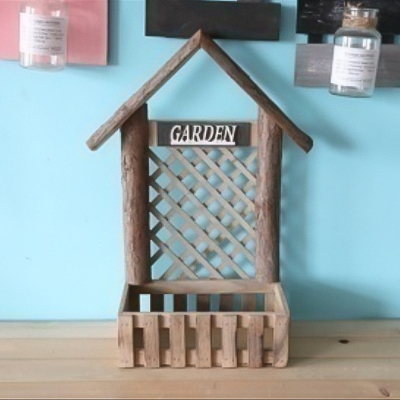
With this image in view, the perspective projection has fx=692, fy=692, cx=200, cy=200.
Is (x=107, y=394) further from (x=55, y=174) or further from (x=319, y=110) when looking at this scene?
(x=319, y=110)

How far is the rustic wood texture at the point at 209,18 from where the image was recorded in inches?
41.9

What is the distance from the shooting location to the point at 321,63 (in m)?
1.10

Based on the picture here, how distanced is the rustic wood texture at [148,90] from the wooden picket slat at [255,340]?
346 mm

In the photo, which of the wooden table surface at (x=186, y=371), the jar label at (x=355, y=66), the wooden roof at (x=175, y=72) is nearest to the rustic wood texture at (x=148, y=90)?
the wooden roof at (x=175, y=72)

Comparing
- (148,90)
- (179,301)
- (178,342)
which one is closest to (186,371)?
(178,342)

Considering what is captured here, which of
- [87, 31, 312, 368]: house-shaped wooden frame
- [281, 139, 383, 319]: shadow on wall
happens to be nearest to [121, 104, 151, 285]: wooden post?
[87, 31, 312, 368]: house-shaped wooden frame

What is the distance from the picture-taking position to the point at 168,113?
3.65ft

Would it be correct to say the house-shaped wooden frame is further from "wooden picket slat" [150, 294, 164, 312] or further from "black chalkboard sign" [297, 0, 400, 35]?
"black chalkboard sign" [297, 0, 400, 35]

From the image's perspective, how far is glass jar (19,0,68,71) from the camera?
3.32ft

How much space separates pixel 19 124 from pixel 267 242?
1.44 ft

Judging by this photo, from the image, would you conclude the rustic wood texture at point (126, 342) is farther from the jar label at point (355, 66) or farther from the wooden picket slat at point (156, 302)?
the jar label at point (355, 66)

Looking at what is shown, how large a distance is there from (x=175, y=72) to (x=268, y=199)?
248mm

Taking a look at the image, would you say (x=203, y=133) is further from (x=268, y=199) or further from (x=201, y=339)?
(x=201, y=339)

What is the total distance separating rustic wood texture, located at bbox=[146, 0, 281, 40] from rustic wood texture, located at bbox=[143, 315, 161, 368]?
438 millimetres
